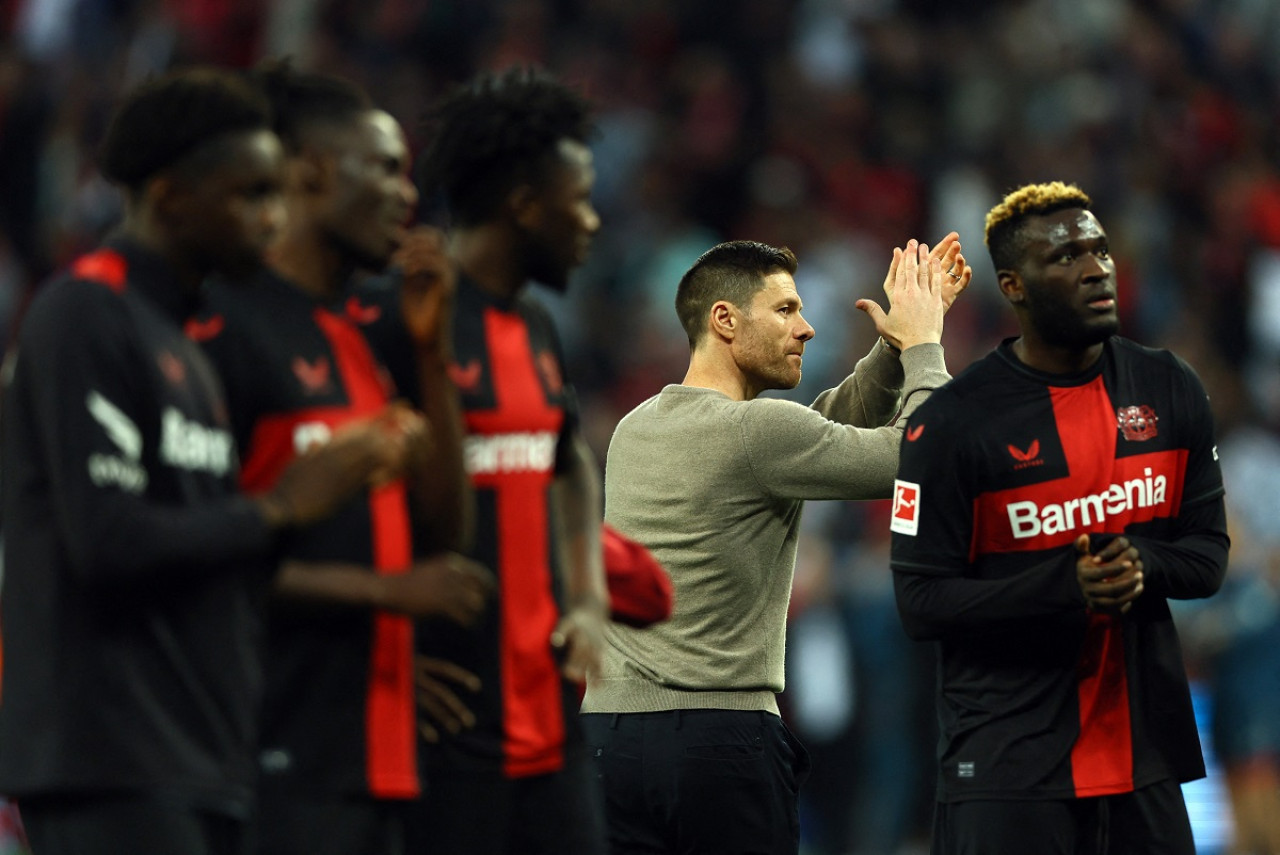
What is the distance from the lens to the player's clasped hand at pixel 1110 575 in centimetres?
520

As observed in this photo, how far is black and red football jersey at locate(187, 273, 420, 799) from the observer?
392 centimetres

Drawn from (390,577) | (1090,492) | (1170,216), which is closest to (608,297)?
(1170,216)

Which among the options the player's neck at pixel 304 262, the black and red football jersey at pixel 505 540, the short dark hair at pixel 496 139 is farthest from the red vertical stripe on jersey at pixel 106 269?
the short dark hair at pixel 496 139

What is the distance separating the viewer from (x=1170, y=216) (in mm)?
15422

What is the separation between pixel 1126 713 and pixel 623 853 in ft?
5.21

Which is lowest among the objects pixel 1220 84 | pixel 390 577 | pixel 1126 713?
pixel 1126 713

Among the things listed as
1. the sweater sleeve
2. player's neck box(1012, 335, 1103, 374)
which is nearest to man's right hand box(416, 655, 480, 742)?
player's neck box(1012, 335, 1103, 374)

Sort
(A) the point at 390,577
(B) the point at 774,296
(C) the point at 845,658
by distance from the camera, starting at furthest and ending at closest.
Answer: (C) the point at 845,658 → (B) the point at 774,296 → (A) the point at 390,577

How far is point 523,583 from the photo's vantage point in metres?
4.41

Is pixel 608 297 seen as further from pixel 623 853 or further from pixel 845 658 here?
pixel 623 853

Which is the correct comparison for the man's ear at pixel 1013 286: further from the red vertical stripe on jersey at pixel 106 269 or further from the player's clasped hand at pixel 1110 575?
the red vertical stripe on jersey at pixel 106 269

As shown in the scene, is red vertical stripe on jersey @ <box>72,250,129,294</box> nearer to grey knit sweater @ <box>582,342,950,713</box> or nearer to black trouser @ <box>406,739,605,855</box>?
black trouser @ <box>406,739,605,855</box>

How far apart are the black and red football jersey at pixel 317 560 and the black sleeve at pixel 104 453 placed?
39cm

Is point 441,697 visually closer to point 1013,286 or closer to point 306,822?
point 306,822
